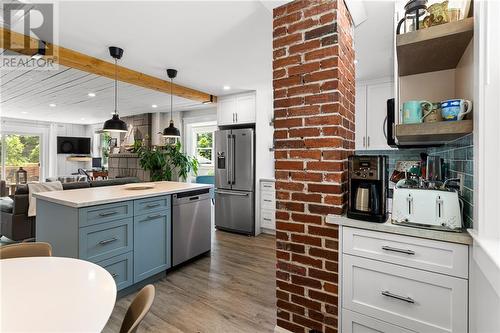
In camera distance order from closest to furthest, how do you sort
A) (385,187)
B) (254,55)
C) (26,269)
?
(26,269) < (385,187) < (254,55)

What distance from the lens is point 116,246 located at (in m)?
2.30

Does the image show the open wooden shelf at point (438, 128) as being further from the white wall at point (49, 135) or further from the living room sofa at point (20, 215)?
the white wall at point (49, 135)

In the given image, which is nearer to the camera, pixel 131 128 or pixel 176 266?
pixel 176 266

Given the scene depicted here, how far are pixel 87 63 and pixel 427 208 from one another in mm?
3531

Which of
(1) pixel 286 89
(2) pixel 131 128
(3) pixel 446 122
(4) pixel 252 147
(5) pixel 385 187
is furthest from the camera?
(2) pixel 131 128

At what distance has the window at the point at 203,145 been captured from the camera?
251 inches

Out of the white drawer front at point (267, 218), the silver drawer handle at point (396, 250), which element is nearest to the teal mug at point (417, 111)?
the silver drawer handle at point (396, 250)

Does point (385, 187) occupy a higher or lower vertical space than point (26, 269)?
higher

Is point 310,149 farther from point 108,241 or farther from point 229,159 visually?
point 229,159

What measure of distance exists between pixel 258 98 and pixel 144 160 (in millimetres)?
2996

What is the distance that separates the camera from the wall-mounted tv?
26.7ft

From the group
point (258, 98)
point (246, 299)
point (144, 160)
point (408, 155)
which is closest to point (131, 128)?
point (144, 160)

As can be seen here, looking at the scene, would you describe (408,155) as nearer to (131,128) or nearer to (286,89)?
(286,89)

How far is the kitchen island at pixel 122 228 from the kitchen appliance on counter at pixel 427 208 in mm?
2185
